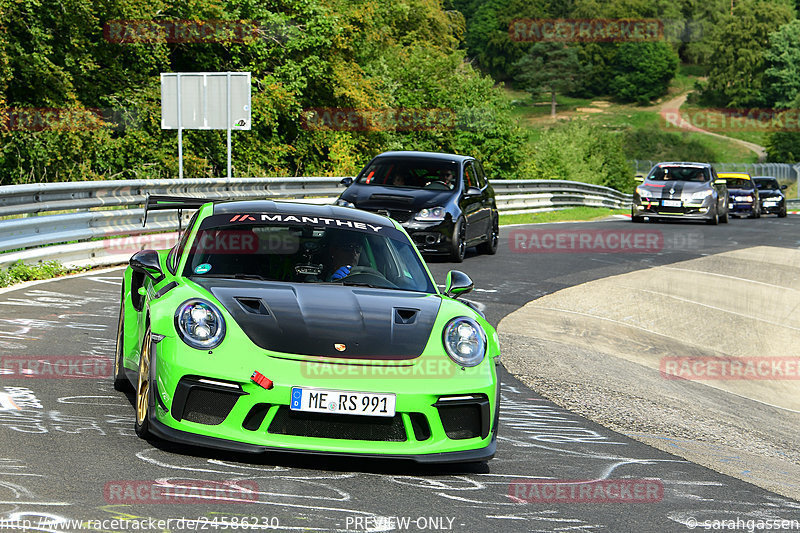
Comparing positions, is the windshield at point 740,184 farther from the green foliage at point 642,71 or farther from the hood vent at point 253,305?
the green foliage at point 642,71

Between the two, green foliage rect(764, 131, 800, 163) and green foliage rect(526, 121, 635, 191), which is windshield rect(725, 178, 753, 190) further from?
green foliage rect(764, 131, 800, 163)

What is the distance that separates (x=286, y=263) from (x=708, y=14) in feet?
671

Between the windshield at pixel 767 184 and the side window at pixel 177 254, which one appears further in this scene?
the windshield at pixel 767 184

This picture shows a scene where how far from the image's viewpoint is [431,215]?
16578 mm

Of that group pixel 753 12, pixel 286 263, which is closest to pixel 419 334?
pixel 286 263

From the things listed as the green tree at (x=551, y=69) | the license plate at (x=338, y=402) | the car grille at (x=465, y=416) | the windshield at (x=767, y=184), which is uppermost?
the green tree at (x=551, y=69)

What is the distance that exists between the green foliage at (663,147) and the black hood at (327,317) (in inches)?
4747

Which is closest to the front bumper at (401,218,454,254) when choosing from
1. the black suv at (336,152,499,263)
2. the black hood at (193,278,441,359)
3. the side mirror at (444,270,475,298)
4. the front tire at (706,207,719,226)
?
the black suv at (336,152,499,263)

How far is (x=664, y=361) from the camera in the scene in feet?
40.1

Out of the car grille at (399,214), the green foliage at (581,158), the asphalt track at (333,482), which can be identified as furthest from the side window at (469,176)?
the green foliage at (581,158)

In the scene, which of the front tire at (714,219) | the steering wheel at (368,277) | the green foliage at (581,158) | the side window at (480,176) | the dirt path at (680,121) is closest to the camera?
the steering wheel at (368,277)

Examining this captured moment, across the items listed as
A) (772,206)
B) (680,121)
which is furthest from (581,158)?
(680,121)

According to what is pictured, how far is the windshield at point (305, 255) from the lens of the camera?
6.55m

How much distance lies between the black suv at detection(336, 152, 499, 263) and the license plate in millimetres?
11096
